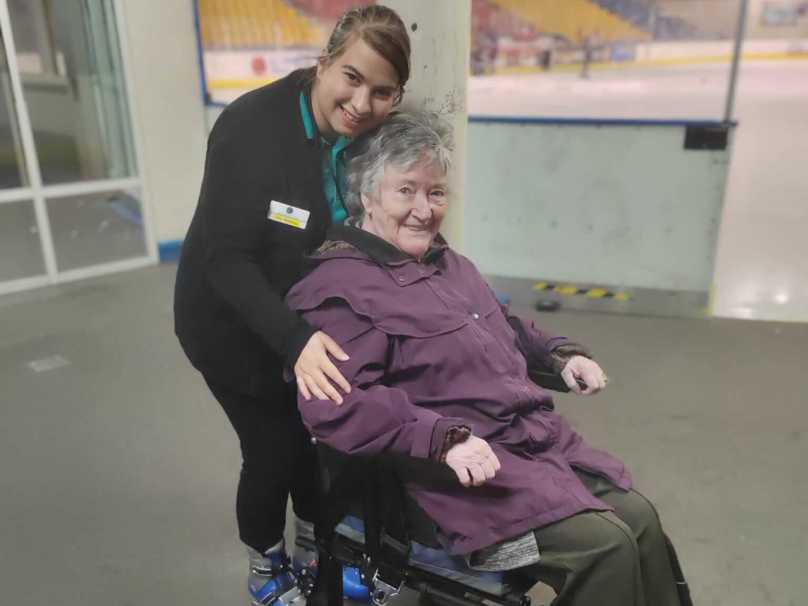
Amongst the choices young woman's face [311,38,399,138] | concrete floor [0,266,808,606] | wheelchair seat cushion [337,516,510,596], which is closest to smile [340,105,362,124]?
young woman's face [311,38,399,138]

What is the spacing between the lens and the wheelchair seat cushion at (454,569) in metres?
1.21

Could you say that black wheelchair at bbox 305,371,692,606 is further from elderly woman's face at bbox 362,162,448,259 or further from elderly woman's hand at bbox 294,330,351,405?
elderly woman's face at bbox 362,162,448,259

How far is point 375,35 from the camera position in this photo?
1.18m

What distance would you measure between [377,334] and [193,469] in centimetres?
140

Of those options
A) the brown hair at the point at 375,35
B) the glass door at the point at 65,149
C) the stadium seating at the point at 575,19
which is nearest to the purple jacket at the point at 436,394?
the brown hair at the point at 375,35

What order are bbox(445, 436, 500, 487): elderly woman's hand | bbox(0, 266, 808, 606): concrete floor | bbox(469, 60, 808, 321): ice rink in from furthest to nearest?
bbox(469, 60, 808, 321): ice rink, bbox(0, 266, 808, 606): concrete floor, bbox(445, 436, 500, 487): elderly woman's hand

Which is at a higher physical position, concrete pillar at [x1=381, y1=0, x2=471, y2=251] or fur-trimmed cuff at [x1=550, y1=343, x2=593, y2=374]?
concrete pillar at [x1=381, y1=0, x2=471, y2=251]

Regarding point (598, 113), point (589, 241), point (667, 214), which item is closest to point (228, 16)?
point (598, 113)

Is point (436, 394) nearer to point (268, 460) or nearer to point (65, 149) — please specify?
point (268, 460)

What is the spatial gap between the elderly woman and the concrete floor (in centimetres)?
81

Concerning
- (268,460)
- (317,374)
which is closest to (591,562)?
(317,374)

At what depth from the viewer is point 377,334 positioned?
1256mm

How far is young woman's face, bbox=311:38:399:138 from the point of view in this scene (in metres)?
1.20

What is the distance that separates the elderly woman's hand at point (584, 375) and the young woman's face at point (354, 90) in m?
0.66
